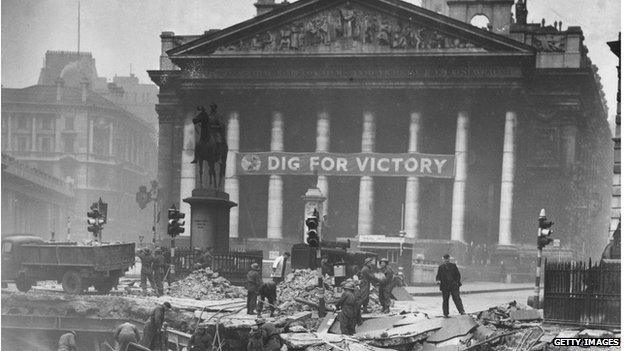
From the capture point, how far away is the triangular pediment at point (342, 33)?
60281 mm

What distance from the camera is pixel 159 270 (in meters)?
33.9

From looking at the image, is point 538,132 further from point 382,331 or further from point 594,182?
point 382,331

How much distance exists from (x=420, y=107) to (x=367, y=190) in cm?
597

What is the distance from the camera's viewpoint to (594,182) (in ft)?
198

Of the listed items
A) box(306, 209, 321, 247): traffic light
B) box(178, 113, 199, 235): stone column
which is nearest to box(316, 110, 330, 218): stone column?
box(178, 113, 199, 235): stone column

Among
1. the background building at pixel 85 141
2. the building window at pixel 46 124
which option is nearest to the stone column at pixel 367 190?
the background building at pixel 85 141

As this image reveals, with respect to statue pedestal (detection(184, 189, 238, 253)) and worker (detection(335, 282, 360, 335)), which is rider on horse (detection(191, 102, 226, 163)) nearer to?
statue pedestal (detection(184, 189, 238, 253))

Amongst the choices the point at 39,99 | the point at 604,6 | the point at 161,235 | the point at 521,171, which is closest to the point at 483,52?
the point at 521,171

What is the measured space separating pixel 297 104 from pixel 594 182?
1870 centimetres

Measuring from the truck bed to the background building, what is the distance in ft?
42.9

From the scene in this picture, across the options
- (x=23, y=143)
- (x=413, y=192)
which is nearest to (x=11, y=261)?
(x=23, y=143)

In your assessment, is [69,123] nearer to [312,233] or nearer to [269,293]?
[312,233]

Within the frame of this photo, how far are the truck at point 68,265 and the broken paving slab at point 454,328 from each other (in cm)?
1450

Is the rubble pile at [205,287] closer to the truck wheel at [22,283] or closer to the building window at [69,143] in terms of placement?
the truck wheel at [22,283]
